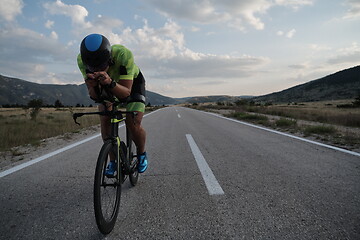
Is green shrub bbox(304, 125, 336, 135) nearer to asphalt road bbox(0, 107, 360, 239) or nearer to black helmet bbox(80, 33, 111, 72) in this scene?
asphalt road bbox(0, 107, 360, 239)

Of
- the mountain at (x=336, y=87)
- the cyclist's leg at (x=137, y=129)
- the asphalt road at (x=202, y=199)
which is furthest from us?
the mountain at (x=336, y=87)

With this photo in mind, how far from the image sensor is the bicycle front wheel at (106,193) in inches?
64.8

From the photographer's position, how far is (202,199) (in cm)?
234

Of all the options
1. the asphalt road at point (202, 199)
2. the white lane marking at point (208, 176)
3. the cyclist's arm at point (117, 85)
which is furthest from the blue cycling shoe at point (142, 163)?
the cyclist's arm at point (117, 85)

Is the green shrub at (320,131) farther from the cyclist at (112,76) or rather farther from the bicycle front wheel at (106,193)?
the bicycle front wheel at (106,193)

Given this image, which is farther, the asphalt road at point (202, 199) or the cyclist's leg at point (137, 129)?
the cyclist's leg at point (137, 129)

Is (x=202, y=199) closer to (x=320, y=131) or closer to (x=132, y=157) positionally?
(x=132, y=157)

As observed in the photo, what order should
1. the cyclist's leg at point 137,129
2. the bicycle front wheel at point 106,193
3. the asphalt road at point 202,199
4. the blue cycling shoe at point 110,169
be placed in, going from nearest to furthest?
1. the bicycle front wheel at point 106,193
2. the asphalt road at point 202,199
3. the blue cycling shoe at point 110,169
4. the cyclist's leg at point 137,129

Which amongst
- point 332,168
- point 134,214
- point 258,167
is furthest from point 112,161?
point 332,168

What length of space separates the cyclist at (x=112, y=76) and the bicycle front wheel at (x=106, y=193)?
100mm

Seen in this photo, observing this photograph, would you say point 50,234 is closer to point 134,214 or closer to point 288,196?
point 134,214

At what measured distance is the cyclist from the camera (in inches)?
73.2

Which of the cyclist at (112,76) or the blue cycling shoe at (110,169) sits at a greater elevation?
the cyclist at (112,76)

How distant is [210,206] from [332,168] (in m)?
2.51
